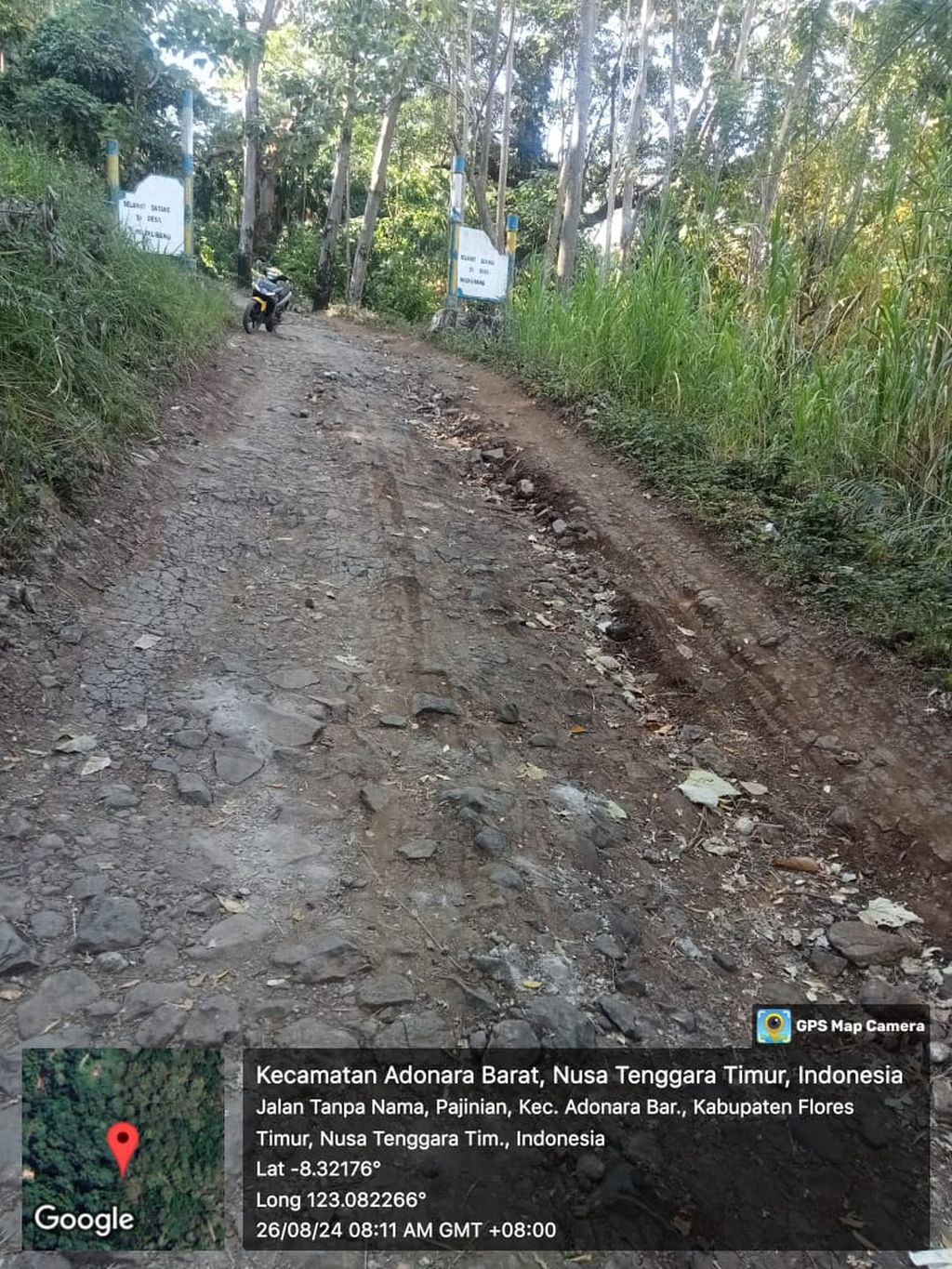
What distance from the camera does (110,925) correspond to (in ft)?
6.14

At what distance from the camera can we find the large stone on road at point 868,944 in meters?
2.25

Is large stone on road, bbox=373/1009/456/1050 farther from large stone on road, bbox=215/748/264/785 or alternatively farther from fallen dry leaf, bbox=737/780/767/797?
fallen dry leaf, bbox=737/780/767/797

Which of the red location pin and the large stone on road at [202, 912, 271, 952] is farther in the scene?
the large stone on road at [202, 912, 271, 952]

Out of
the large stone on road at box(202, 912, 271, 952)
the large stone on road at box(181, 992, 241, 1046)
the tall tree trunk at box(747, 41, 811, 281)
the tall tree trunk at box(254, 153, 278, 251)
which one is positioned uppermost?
the tall tree trunk at box(254, 153, 278, 251)

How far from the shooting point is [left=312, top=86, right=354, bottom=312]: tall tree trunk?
47.8 feet

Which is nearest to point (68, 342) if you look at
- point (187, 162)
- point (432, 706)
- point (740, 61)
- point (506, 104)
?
point (432, 706)

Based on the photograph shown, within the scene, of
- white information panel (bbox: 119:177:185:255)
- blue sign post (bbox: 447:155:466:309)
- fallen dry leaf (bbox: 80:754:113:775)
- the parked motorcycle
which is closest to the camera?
fallen dry leaf (bbox: 80:754:113:775)

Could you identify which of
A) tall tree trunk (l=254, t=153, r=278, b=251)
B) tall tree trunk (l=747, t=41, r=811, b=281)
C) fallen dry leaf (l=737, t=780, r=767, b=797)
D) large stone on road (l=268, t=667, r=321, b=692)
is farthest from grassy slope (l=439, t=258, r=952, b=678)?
tall tree trunk (l=254, t=153, r=278, b=251)

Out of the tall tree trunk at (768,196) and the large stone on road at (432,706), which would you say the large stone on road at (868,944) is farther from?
the tall tree trunk at (768,196)

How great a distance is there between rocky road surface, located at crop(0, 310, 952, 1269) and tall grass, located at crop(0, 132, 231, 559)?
24cm

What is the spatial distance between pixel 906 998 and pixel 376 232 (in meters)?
21.1

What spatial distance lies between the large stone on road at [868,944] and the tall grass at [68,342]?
3.07 m

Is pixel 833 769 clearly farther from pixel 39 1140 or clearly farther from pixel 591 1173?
→ pixel 39 1140

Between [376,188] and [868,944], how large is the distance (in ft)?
50.9
